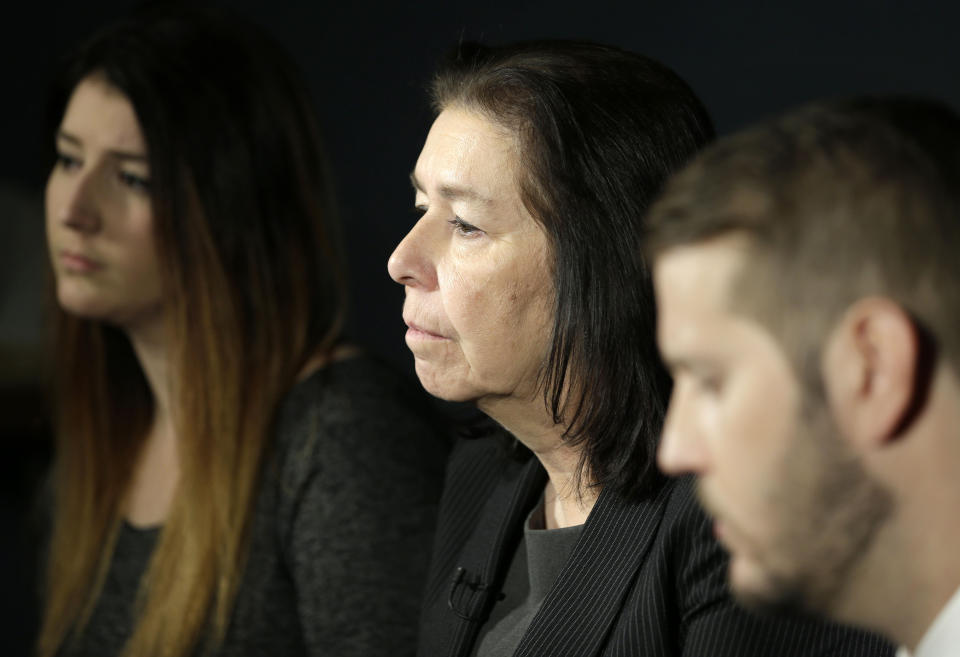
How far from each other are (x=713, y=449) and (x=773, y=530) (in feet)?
0.17

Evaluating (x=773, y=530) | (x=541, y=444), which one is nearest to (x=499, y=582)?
(x=541, y=444)

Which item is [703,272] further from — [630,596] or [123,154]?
[123,154]

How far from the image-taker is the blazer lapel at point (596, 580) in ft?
3.28

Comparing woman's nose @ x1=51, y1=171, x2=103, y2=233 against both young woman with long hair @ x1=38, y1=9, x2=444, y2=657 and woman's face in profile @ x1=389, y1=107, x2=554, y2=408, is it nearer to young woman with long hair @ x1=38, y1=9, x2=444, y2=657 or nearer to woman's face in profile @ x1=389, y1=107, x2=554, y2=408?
young woman with long hair @ x1=38, y1=9, x2=444, y2=657

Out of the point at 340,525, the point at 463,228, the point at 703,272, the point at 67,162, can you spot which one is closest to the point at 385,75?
the point at 67,162

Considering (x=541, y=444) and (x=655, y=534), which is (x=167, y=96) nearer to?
(x=541, y=444)

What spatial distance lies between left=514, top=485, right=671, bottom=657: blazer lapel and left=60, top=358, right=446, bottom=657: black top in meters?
0.42

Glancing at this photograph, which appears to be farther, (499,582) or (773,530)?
(499,582)

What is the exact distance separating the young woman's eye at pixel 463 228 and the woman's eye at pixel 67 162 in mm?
750

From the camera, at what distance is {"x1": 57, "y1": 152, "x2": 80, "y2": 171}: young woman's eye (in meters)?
1.58

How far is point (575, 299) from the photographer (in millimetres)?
992

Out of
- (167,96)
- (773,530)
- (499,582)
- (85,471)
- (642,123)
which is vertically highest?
(642,123)

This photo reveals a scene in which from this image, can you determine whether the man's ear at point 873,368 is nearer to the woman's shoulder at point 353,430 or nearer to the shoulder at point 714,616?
the shoulder at point 714,616

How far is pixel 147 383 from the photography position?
1.80 meters
